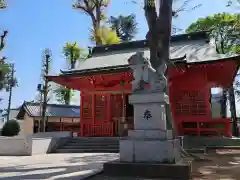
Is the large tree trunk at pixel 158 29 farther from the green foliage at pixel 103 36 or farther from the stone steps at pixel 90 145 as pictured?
the green foliage at pixel 103 36

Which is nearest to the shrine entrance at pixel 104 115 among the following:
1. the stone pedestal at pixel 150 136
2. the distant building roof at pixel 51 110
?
the stone pedestal at pixel 150 136

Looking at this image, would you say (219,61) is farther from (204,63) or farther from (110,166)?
(110,166)

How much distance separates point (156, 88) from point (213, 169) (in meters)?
→ 2.80

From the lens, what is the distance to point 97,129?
16875 mm

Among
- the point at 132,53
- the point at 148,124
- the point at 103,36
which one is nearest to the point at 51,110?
the point at 103,36

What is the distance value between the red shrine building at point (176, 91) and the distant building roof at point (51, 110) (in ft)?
52.0

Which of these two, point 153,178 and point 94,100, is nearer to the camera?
point 153,178

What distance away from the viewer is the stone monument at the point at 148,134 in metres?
6.49

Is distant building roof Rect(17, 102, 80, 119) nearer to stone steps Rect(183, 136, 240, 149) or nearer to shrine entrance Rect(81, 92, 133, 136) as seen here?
shrine entrance Rect(81, 92, 133, 136)

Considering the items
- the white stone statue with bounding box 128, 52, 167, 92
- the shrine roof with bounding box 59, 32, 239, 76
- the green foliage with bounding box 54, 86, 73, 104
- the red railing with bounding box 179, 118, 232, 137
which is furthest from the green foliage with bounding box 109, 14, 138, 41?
the white stone statue with bounding box 128, 52, 167, 92

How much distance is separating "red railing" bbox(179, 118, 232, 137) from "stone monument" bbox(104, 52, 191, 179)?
851 centimetres

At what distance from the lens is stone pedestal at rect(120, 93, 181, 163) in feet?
21.7

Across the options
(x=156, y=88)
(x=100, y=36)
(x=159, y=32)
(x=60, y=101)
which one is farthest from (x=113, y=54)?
(x=60, y=101)

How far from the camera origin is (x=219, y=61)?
46.5 ft
